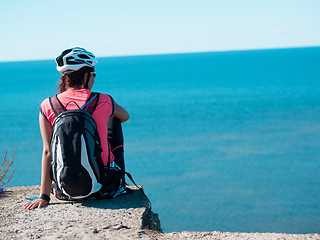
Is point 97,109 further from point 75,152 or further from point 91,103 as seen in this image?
point 75,152

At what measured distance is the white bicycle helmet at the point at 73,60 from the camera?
4188 millimetres

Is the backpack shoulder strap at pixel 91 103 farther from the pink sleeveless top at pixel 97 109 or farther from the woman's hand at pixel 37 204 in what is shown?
the woman's hand at pixel 37 204

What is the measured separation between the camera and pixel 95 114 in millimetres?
4102

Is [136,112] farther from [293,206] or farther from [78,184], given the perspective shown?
[78,184]

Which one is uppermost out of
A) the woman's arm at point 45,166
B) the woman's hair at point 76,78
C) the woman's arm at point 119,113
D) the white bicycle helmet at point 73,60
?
the white bicycle helmet at point 73,60

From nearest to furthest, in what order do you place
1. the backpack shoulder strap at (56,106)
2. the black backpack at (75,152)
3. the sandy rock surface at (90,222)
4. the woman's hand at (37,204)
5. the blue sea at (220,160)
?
the sandy rock surface at (90,222)
the black backpack at (75,152)
the backpack shoulder strap at (56,106)
the woman's hand at (37,204)
the blue sea at (220,160)

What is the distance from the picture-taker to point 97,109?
412 centimetres

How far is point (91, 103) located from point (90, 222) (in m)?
1.05

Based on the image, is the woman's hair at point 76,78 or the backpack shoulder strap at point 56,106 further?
the woman's hair at point 76,78

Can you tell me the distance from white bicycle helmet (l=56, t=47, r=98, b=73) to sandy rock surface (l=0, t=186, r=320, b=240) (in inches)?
49.7

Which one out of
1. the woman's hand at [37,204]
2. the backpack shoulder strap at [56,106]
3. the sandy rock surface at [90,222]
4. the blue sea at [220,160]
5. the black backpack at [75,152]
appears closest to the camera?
the sandy rock surface at [90,222]

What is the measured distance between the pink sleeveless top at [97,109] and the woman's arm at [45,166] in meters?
0.06

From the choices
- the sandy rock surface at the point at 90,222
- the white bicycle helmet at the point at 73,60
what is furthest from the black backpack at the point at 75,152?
the white bicycle helmet at the point at 73,60

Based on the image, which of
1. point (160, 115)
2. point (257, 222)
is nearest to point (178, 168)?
point (257, 222)
